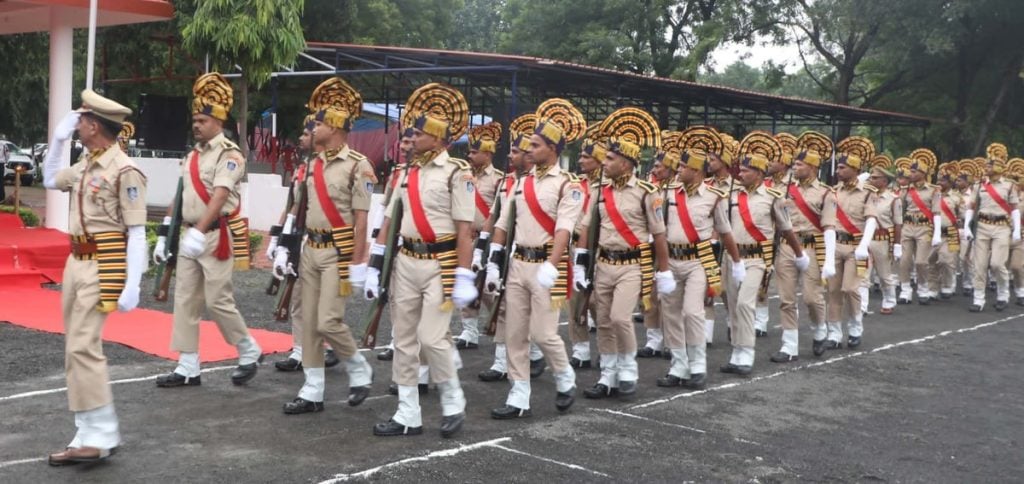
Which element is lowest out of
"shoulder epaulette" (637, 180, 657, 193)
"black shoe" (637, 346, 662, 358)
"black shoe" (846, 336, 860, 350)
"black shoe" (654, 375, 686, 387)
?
"black shoe" (637, 346, 662, 358)

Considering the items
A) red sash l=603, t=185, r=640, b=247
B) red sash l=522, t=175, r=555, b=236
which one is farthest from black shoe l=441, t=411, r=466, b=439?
red sash l=603, t=185, r=640, b=247

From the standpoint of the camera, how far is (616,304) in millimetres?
7812

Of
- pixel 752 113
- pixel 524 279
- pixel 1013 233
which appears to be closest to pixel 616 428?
pixel 524 279

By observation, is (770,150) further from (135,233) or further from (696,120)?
(696,120)

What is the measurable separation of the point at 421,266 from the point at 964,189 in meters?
13.9

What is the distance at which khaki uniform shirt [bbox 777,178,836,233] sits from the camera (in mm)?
10281

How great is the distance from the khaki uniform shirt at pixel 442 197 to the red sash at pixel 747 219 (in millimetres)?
3929

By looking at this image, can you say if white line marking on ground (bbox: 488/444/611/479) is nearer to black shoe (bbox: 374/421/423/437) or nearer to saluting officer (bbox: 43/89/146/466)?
black shoe (bbox: 374/421/423/437)

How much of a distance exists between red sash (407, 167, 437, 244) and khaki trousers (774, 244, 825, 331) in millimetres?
4839

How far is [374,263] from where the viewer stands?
675cm

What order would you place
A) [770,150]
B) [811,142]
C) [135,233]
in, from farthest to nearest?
[811,142] → [770,150] → [135,233]

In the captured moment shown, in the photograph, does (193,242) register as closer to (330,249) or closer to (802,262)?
(330,249)

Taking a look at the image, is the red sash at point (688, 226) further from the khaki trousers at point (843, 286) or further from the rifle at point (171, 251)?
the rifle at point (171, 251)

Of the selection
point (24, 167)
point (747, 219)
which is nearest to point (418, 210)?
point (747, 219)
